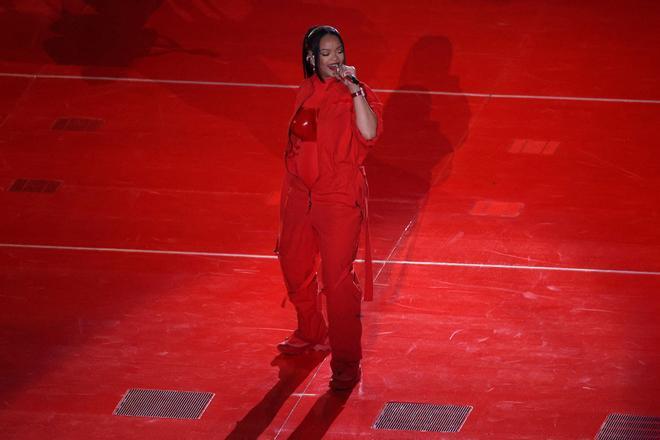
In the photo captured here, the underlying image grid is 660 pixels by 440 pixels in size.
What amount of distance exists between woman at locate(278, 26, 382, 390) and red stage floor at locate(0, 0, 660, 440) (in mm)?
512

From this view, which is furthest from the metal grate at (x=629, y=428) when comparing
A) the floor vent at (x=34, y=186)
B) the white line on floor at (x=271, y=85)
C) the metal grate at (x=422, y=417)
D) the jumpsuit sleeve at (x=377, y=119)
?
the floor vent at (x=34, y=186)

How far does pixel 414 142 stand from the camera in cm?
779

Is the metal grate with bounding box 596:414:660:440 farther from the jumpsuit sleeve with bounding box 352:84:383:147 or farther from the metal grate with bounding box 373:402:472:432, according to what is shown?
the jumpsuit sleeve with bounding box 352:84:383:147

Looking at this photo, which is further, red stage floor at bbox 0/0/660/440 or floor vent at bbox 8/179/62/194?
floor vent at bbox 8/179/62/194

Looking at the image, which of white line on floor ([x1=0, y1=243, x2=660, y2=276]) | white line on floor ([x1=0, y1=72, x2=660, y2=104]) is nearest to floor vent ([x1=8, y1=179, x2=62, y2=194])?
white line on floor ([x1=0, y1=243, x2=660, y2=276])

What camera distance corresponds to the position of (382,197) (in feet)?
23.7

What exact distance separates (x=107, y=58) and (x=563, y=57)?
3.11 m

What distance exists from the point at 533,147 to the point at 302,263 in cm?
262

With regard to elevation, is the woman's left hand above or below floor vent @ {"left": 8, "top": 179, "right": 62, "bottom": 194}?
above

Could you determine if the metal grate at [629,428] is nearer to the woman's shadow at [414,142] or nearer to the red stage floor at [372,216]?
the red stage floor at [372,216]

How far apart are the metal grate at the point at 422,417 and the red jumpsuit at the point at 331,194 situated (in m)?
0.30

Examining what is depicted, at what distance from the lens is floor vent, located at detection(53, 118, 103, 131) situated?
26.3 ft

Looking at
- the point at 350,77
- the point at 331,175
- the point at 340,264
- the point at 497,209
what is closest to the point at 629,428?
the point at 340,264

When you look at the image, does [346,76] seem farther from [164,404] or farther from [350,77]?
[164,404]
